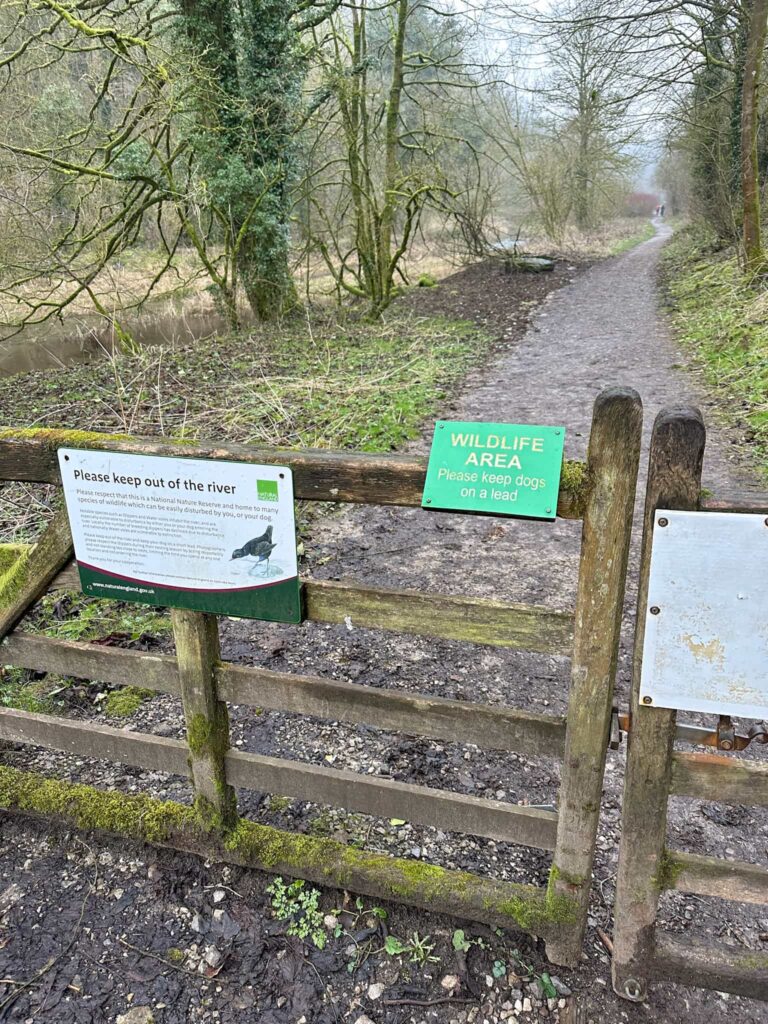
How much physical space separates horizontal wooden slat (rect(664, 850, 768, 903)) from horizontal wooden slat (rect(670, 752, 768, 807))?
0.70 feet

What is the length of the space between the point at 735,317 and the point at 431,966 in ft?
33.7

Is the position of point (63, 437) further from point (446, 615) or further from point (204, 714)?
point (446, 615)

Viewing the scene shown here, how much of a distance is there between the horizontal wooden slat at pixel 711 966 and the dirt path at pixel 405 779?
0.12m

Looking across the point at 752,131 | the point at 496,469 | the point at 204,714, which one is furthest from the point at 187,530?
the point at 752,131

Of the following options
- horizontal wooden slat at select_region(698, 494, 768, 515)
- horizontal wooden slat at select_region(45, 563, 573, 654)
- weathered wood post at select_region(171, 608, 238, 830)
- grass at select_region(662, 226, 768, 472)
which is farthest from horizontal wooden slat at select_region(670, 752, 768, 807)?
grass at select_region(662, 226, 768, 472)

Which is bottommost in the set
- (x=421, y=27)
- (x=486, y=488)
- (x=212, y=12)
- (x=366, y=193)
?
(x=486, y=488)

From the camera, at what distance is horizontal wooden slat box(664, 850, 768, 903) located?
182cm

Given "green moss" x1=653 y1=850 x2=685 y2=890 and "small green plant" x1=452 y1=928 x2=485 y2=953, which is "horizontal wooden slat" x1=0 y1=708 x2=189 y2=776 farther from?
"green moss" x1=653 y1=850 x2=685 y2=890

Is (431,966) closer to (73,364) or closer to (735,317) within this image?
(735,317)

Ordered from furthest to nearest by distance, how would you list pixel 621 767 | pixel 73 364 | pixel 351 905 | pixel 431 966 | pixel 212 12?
1. pixel 73 364
2. pixel 212 12
3. pixel 621 767
4. pixel 351 905
5. pixel 431 966

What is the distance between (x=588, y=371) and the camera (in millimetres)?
9195

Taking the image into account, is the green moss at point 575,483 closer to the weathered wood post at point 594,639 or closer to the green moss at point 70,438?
the weathered wood post at point 594,639

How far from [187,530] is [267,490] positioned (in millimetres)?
303

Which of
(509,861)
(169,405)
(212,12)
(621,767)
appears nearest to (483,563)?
(621,767)
